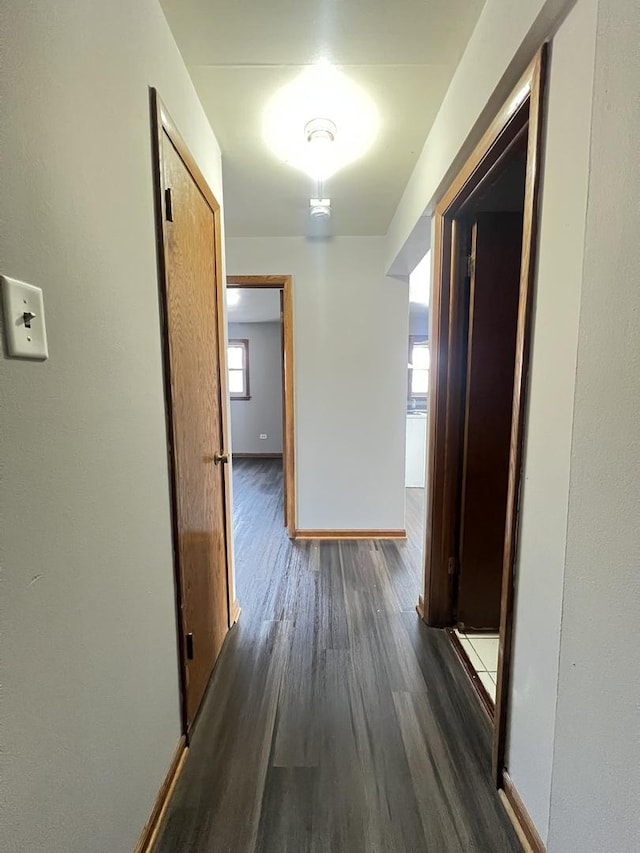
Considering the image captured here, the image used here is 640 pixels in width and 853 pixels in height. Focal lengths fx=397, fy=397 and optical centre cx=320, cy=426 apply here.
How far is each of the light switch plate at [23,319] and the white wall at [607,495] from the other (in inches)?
37.8

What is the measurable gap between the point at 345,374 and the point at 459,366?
1.35 metres

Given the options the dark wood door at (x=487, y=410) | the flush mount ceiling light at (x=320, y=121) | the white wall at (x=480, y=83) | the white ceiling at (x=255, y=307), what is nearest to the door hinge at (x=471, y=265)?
the dark wood door at (x=487, y=410)

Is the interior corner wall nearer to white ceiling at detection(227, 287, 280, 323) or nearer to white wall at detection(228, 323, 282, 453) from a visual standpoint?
white ceiling at detection(227, 287, 280, 323)

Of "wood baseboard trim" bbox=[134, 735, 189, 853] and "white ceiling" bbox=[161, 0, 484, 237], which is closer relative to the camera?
"wood baseboard trim" bbox=[134, 735, 189, 853]

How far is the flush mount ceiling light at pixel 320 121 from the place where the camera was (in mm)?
1522

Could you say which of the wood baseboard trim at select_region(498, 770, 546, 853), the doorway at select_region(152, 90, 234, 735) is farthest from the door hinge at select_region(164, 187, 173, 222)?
the wood baseboard trim at select_region(498, 770, 546, 853)

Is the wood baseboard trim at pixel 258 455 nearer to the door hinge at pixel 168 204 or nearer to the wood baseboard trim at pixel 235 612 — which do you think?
Result: the wood baseboard trim at pixel 235 612

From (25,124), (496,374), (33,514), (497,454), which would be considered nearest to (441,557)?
(497,454)

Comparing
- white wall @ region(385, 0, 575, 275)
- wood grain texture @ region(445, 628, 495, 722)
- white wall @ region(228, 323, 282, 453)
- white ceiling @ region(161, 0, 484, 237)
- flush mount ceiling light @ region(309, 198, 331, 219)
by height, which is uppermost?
white ceiling @ region(161, 0, 484, 237)

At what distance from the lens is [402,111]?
167cm

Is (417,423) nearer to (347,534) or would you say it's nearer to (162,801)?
(347,534)

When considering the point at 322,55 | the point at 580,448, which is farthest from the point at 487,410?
the point at 322,55

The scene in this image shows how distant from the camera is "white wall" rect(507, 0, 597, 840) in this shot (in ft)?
2.84

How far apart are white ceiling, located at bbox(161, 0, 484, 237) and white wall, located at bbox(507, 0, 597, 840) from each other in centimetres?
58
